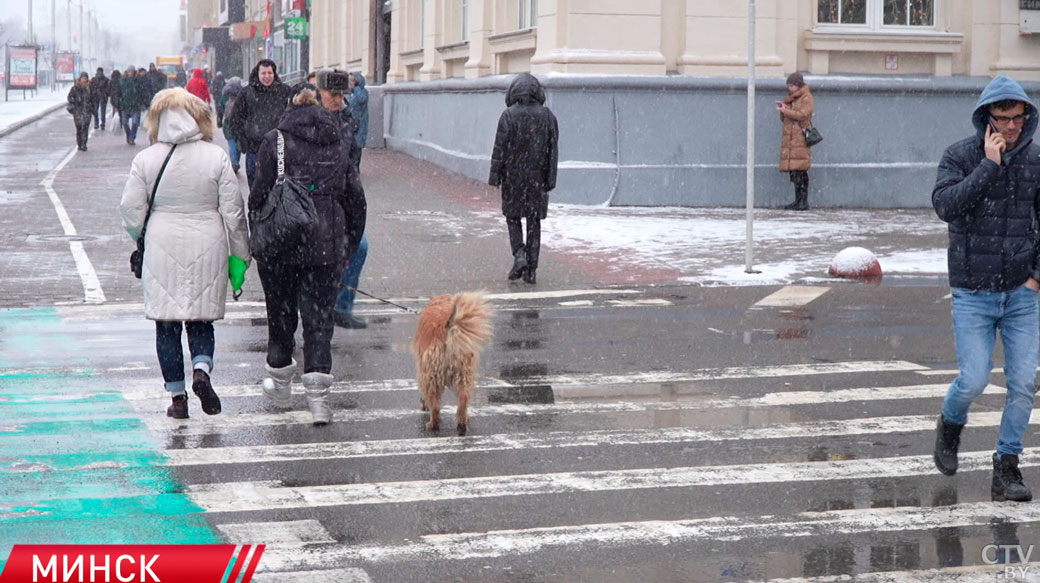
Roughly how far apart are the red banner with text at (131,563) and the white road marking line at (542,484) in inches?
30.4

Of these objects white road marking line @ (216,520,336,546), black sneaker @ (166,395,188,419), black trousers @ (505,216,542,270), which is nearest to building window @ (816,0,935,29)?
black trousers @ (505,216,542,270)

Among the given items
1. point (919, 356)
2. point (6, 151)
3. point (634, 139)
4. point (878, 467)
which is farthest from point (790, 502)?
point (6, 151)

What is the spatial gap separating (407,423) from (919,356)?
4.10 metres

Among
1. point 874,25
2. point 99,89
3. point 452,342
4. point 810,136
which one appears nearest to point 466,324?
point 452,342

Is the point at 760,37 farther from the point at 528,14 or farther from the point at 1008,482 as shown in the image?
the point at 1008,482

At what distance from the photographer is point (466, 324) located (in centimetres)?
736

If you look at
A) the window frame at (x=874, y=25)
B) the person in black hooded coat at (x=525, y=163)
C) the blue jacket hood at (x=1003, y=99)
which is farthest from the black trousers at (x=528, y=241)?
the window frame at (x=874, y=25)

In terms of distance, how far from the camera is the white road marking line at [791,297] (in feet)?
41.5

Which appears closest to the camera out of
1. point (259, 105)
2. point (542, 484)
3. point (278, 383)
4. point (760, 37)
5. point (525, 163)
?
point (542, 484)

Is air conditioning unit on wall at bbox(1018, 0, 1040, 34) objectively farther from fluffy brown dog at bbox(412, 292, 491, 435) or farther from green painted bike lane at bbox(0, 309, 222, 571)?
fluffy brown dog at bbox(412, 292, 491, 435)

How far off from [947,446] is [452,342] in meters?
2.46

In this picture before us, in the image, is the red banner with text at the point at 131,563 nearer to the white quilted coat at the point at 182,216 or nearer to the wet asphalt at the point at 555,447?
the wet asphalt at the point at 555,447

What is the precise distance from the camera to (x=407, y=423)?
7961 mm

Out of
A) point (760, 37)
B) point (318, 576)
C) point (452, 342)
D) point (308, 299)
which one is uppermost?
point (760, 37)
